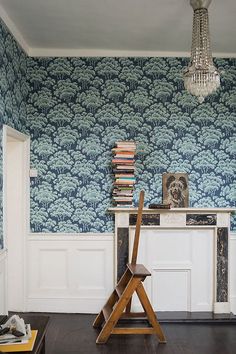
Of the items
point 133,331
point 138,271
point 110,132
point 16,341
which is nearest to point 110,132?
point 110,132

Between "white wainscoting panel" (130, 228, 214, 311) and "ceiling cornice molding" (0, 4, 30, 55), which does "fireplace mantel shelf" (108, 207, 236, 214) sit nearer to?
"white wainscoting panel" (130, 228, 214, 311)

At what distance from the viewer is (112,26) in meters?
4.08

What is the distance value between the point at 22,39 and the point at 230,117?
2.61 metres

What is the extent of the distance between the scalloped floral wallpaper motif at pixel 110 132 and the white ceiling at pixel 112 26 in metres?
0.15

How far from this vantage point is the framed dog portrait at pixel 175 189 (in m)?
4.84

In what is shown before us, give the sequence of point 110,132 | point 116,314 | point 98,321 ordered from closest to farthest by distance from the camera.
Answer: point 116,314
point 98,321
point 110,132

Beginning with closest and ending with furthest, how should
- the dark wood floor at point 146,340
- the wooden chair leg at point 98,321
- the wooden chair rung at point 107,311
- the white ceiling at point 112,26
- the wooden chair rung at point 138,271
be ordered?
the white ceiling at point 112,26
the dark wood floor at point 146,340
the wooden chair rung at point 138,271
the wooden chair rung at point 107,311
the wooden chair leg at point 98,321

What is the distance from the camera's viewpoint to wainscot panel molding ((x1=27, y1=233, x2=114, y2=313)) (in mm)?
4844

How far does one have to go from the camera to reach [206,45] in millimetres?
3324

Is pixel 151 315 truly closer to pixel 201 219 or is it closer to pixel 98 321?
pixel 98 321

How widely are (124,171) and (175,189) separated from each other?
2.20 feet

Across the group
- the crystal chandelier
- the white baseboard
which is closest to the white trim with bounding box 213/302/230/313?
the white baseboard

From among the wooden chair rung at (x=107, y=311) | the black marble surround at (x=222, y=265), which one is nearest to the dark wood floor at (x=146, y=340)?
the wooden chair rung at (x=107, y=311)

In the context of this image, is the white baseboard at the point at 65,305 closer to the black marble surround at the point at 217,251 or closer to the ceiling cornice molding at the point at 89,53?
the black marble surround at the point at 217,251
